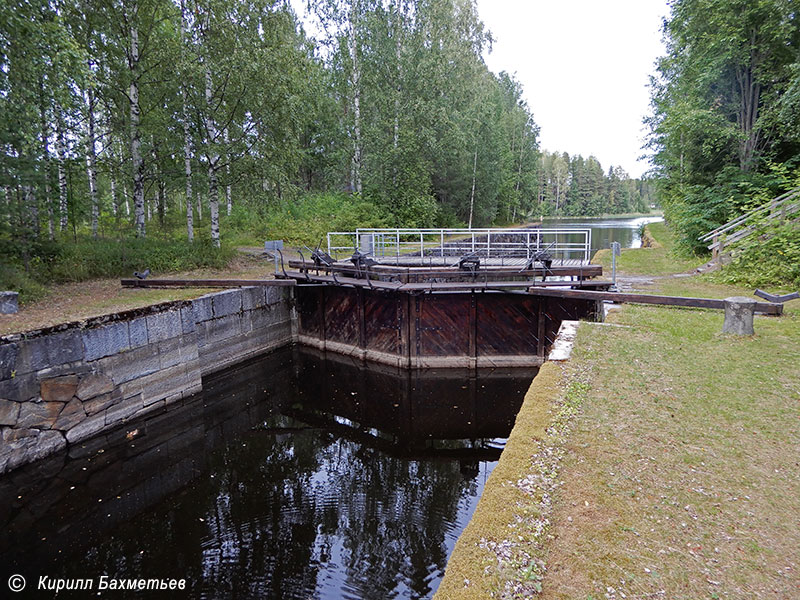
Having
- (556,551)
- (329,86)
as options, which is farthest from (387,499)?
(329,86)

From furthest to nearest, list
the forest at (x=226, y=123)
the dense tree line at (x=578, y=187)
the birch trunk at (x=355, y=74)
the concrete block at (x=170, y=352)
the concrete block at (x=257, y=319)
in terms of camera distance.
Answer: the dense tree line at (x=578, y=187) → the birch trunk at (x=355, y=74) → the concrete block at (x=257, y=319) → the forest at (x=226, y=123) → the concrete block at (x=170, y=352)

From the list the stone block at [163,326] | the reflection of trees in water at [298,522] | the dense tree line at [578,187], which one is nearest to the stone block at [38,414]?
the reflection of trees in water at [298,522]

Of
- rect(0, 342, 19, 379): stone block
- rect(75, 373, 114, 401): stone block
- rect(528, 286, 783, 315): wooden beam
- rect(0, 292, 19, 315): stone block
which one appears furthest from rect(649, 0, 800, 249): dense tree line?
rect(0, 292, 19, 315): stone block

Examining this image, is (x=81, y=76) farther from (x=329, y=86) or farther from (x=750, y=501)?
(x=329, y=86)

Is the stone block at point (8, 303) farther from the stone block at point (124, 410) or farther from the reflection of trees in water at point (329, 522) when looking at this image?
the reflection of trees in water at point (329, 522)

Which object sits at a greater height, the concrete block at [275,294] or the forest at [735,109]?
the forest at [735,109]

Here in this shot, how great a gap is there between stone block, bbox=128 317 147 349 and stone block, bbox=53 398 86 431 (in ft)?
4.46

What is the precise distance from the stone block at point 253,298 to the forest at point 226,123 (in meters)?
3.61

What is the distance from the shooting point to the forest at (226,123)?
10219 mm

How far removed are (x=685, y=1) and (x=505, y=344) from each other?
14.9 meters

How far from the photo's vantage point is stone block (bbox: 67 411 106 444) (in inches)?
299

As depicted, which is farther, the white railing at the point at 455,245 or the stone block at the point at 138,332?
the white railing at the point at 455,245

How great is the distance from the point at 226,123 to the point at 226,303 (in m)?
7.83

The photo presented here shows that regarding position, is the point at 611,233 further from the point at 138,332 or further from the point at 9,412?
the point at 9,412
